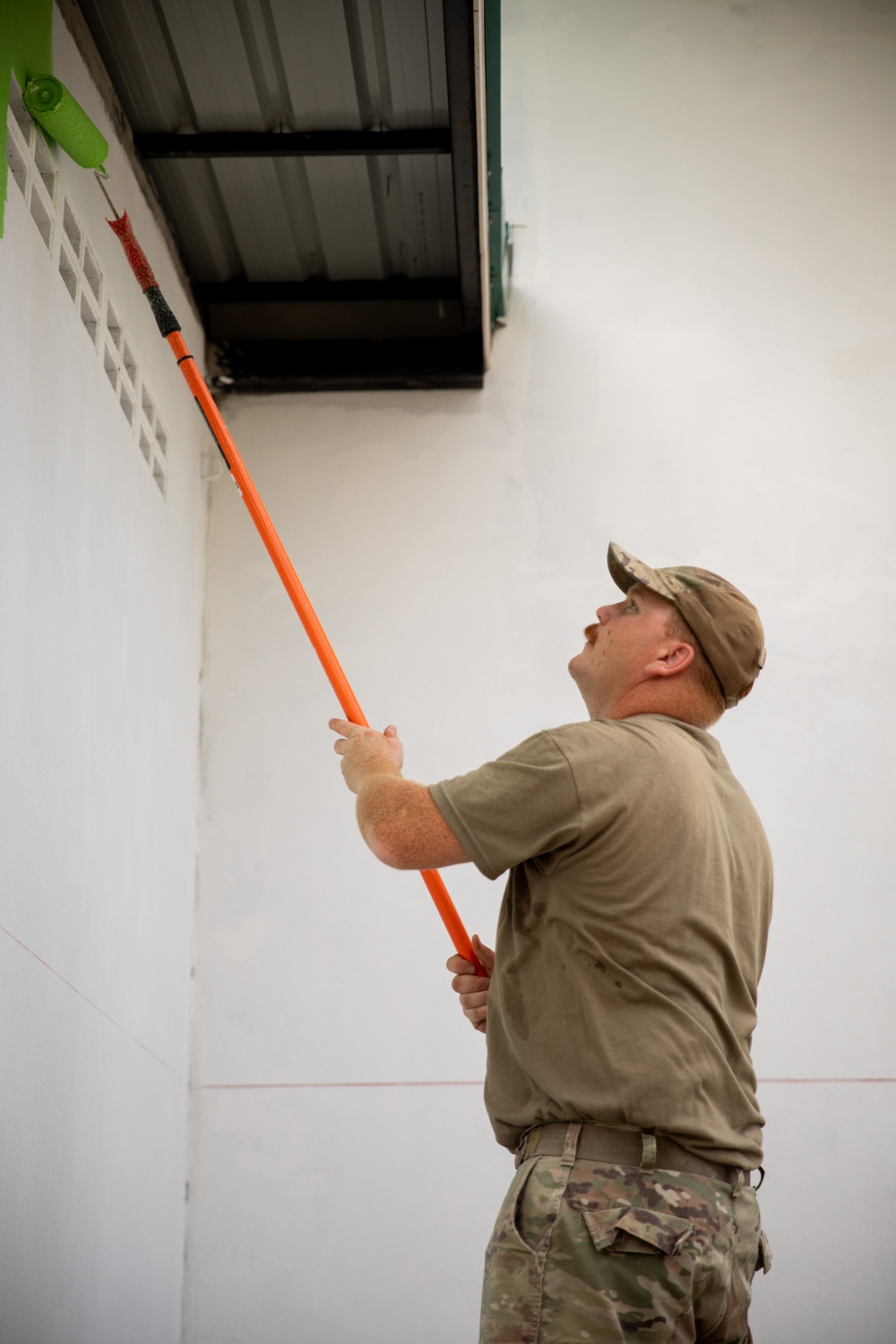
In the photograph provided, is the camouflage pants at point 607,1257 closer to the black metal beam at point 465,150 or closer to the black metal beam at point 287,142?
the black metal beam at point 465,150

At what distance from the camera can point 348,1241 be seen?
120 inches

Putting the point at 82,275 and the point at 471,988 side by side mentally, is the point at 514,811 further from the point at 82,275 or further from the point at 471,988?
the point at 82,275

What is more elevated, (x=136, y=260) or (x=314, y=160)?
(x=314, y=160)

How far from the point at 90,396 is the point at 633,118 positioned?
91.7 inches

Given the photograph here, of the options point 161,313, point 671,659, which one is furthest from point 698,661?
point 161,313

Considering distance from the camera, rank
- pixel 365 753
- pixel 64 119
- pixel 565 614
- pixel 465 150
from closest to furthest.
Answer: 1. pixel 365 753
2. pixel 64 119
3. pixel 465 150
4. pixel 565 614

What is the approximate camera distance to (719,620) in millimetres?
1960

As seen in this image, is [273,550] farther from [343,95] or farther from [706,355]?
[706,355]

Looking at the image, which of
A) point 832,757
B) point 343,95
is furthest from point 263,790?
point 343,95

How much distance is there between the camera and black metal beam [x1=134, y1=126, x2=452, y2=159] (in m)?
3.12

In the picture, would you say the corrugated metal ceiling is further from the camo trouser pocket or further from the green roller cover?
the camo trouser pocket

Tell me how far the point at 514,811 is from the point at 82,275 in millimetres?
1487

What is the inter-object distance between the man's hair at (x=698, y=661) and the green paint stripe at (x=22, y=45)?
1.21 m

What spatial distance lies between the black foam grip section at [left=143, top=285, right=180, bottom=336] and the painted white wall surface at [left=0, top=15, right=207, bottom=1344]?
138 millimetres
